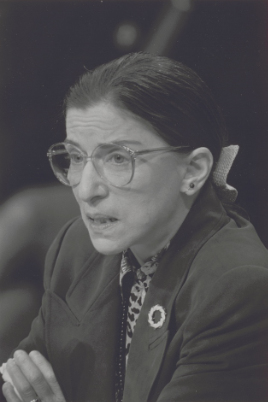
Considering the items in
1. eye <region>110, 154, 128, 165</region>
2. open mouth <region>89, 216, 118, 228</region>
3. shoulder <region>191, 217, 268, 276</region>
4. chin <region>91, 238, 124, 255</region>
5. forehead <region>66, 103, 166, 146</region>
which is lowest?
shoulder <region>191, 217, 268, 276</region>

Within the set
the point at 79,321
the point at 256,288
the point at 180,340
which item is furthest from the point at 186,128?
the point at 79,321

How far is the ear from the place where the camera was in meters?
1.51

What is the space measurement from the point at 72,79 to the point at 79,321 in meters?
0.77

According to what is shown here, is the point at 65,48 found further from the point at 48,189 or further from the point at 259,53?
the point at 259,53

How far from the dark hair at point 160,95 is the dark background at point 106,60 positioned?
0.08 m

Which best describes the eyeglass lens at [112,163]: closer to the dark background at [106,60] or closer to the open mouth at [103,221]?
the open mouth at [103,221]

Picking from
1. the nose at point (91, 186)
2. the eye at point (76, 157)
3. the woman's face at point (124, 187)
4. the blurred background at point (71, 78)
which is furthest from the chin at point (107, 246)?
the blurred background at point (71, 78)

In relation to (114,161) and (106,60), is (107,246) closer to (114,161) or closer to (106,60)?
(114,161)

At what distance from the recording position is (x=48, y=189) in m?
1.82

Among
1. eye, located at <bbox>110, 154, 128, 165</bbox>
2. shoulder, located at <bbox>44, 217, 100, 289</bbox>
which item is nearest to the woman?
eye, located at <bbox>110, 154, 128, 165</bbox>

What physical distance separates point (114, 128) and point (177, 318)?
55 centimetres

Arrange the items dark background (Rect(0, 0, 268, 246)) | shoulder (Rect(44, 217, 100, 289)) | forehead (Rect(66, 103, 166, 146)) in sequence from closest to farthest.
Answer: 1. forehead (Rect(66, 103, 166, 146))
2. dark background (Rect(0, 0, 268, 246))
3. shoulder (Rect(44, 217, 100, 289))

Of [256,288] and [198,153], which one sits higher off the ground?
[198,153]

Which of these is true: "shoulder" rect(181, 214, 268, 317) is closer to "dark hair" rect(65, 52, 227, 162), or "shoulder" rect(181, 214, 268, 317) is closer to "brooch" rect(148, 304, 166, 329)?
"brooch" rect(148, 304, 166, 329)
